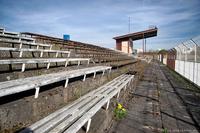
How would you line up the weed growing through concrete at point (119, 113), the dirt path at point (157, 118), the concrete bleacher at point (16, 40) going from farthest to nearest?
the weed growing through concrete at point (119, 113)
the concrete bleacher at point (16, 40)
the dirt path at point (157, 118)

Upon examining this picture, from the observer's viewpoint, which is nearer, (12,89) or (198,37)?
(12,89)

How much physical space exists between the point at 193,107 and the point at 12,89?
5.34 meters

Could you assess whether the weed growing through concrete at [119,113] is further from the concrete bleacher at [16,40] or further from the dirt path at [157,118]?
the concrete bleacher at [16,40]

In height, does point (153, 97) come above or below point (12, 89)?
below

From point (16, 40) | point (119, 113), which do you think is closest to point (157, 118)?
point (119, 113)

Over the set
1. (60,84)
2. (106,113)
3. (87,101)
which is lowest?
(106,113)

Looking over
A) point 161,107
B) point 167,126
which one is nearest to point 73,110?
point 167,126

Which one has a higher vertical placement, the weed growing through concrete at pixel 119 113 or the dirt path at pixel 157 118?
the weed growing through concrete at pixel 119 113

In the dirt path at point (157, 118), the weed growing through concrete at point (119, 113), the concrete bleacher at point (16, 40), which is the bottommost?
the dirt path at point (157, 118)

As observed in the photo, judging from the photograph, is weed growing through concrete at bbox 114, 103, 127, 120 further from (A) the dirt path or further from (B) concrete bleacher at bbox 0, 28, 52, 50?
(B) concrete bleacher at bbox 0, 28, 52, 50

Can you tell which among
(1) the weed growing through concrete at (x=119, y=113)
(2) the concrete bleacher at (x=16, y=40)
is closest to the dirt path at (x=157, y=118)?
(1) the weed growing through concrete at (x=119, y=113)

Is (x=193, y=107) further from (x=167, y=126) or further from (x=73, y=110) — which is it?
(x=73, y=110)

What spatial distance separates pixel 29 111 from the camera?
2.10m

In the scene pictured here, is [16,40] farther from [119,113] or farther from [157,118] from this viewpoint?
[157,118]
